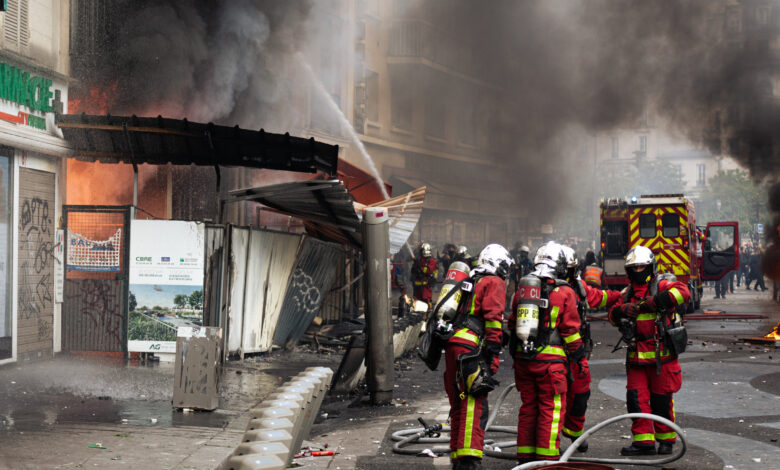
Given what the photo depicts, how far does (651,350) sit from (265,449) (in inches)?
160

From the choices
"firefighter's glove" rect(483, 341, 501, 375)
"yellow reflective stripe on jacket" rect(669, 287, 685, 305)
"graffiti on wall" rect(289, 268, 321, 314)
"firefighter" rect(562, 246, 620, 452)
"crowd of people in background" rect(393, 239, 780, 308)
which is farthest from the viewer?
"crowd of people in background" rect(393, 239, 780, 308)

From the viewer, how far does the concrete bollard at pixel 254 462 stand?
11.9 feet

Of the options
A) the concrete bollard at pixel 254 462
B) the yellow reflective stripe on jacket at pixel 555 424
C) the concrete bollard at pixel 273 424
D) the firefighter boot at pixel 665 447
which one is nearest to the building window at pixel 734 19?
the firefighter boot at pixel 665 447

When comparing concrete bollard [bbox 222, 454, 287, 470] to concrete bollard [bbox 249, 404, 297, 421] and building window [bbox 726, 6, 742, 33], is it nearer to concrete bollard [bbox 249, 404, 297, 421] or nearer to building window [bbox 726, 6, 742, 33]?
concrete bollard [bbox 249, 404, 297, 421]

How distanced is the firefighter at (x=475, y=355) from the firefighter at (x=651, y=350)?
141 centimetres

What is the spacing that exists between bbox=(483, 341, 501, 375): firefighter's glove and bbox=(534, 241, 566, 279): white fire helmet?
59 centimetres

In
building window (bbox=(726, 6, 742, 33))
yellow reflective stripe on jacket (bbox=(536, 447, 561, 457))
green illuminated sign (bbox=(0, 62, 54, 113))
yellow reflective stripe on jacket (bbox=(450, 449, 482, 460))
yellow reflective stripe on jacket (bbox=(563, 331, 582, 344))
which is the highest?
building window (bbox=(726, 6, 742, 33))

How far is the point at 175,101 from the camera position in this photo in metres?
17.9

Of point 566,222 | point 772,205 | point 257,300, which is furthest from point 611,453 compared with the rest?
point 566,222

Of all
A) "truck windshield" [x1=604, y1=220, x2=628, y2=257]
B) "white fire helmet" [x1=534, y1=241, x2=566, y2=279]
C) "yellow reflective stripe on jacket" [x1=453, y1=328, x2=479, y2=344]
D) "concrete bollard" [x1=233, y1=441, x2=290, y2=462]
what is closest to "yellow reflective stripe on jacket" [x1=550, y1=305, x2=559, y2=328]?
"white fire helmet" [x1=534, y1=241, x2=566, y2=279]

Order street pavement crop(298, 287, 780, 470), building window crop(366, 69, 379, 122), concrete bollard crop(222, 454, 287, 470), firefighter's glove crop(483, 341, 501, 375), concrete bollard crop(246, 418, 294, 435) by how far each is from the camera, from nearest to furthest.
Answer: concrete bollard crop(222, 454, 287, 470) → concrete bollard crop(246, 418, 294, 435) → firefighter's glove crop(483, 341, 501, 375) → street pavement crop(298, 287, 780, 470) → building window crop(366, 69, 379, 122)

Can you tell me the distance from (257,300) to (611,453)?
21.8 feet

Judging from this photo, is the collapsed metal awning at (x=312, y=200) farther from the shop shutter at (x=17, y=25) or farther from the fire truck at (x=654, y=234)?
the fire truck at (x=654, y=234)

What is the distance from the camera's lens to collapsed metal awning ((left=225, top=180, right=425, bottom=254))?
10359 mm
